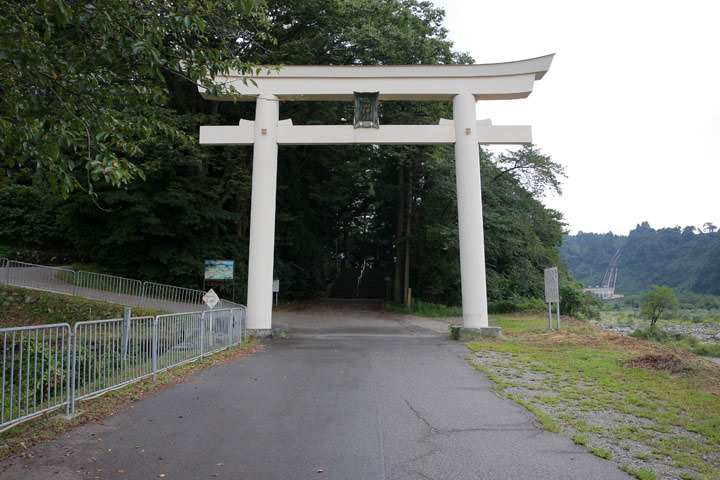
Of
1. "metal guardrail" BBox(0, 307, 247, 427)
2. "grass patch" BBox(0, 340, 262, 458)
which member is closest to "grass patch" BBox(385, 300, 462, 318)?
"metal guardrail" BBox(0, 307, 247, 427)

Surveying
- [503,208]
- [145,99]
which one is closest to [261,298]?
[145,99]

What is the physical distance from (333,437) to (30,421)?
3.32m

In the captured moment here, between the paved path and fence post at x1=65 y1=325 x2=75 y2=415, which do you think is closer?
the paved path

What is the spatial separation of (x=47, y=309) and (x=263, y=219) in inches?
401

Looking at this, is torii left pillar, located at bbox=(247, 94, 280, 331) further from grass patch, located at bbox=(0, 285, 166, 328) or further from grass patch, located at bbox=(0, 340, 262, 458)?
grass patch, located at bbox=(0, 285, 166, 328)

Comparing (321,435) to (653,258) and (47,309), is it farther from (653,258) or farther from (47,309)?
(653,258)

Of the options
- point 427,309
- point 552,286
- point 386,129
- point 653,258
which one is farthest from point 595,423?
point 653,258

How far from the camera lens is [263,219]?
527 inches

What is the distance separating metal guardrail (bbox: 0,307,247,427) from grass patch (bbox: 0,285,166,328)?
855 cm

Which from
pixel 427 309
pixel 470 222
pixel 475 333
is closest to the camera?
pixel 475 333

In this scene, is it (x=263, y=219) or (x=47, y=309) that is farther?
(x=47, y=309)

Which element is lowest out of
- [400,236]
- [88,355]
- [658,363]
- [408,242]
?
[658,363]

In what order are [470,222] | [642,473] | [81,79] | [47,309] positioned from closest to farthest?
[642,473], [81,79], [470,222], [47,309]

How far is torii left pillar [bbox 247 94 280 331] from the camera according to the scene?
1320cm
